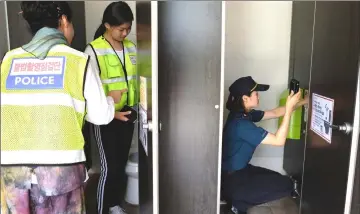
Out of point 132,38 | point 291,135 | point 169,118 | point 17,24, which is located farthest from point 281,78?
point 17,24

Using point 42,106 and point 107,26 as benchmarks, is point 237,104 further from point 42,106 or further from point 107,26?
point 42,106

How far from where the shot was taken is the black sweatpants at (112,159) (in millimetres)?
1993

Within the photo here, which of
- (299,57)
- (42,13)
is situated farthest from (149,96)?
(299,57)

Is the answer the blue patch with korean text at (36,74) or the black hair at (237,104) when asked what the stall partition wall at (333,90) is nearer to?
the black hair at (237,104)

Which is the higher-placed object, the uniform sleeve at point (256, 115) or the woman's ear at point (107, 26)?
the woman's ear at point (107, 26)

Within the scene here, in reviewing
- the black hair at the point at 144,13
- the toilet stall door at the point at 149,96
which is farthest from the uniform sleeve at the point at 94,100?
the black hair at the point at 144,13

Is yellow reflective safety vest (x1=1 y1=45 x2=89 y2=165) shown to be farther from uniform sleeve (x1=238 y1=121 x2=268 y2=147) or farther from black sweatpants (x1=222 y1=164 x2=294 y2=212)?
black sweatpants (x1=222 y1=164 x2=294 y2=212)

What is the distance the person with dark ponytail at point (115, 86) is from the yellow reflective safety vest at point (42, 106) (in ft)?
1.87

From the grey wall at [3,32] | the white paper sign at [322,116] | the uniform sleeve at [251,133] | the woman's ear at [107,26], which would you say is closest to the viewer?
the white paper sign at [322,116]

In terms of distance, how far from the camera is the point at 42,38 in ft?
4.43

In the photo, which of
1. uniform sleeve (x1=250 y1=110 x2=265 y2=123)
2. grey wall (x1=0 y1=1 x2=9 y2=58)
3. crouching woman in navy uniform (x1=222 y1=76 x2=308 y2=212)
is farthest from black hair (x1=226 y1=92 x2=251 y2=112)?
grey wall (x1=0 y1=1 x2=9 y2=58)

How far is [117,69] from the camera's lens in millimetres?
1991

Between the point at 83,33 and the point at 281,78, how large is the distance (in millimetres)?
1267

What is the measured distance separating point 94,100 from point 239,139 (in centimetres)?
81
